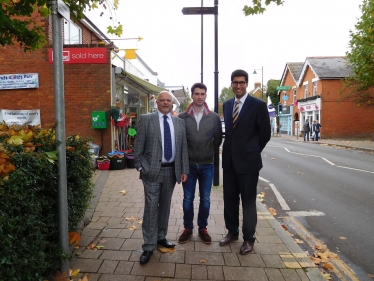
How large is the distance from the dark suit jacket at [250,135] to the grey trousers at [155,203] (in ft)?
2.61

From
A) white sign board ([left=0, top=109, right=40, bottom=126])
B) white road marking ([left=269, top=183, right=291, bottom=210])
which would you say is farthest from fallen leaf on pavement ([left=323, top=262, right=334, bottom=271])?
white sign board ([left=0, top=109, right=40, bottom=126])

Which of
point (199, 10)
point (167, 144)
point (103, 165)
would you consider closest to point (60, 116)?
point (167, 144)

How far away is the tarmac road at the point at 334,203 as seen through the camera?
4.34 metres

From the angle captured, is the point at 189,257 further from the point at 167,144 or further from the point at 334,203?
the point at 334,203

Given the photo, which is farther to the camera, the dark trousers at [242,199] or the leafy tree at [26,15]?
the leafy tree at [26,15]

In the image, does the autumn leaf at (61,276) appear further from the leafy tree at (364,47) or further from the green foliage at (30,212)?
the leafy tree at (364,47)

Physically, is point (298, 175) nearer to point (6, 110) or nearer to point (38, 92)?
point (38, 92)

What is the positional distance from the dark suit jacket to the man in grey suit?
601 millimetres

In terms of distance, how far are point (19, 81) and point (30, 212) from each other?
915 centimetres

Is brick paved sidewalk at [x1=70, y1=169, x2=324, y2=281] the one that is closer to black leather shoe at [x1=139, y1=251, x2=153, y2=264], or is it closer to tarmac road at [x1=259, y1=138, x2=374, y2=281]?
black leather shoe at [x1=139, y1=251, x2=153, y2=264]

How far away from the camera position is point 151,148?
145 inches

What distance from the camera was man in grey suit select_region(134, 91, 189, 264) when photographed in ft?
12.0

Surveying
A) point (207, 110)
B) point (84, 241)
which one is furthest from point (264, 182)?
point (84, 241)

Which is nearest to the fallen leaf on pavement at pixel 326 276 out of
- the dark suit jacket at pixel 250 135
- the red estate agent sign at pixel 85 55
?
the dark suit jacket at pixel 250 135
